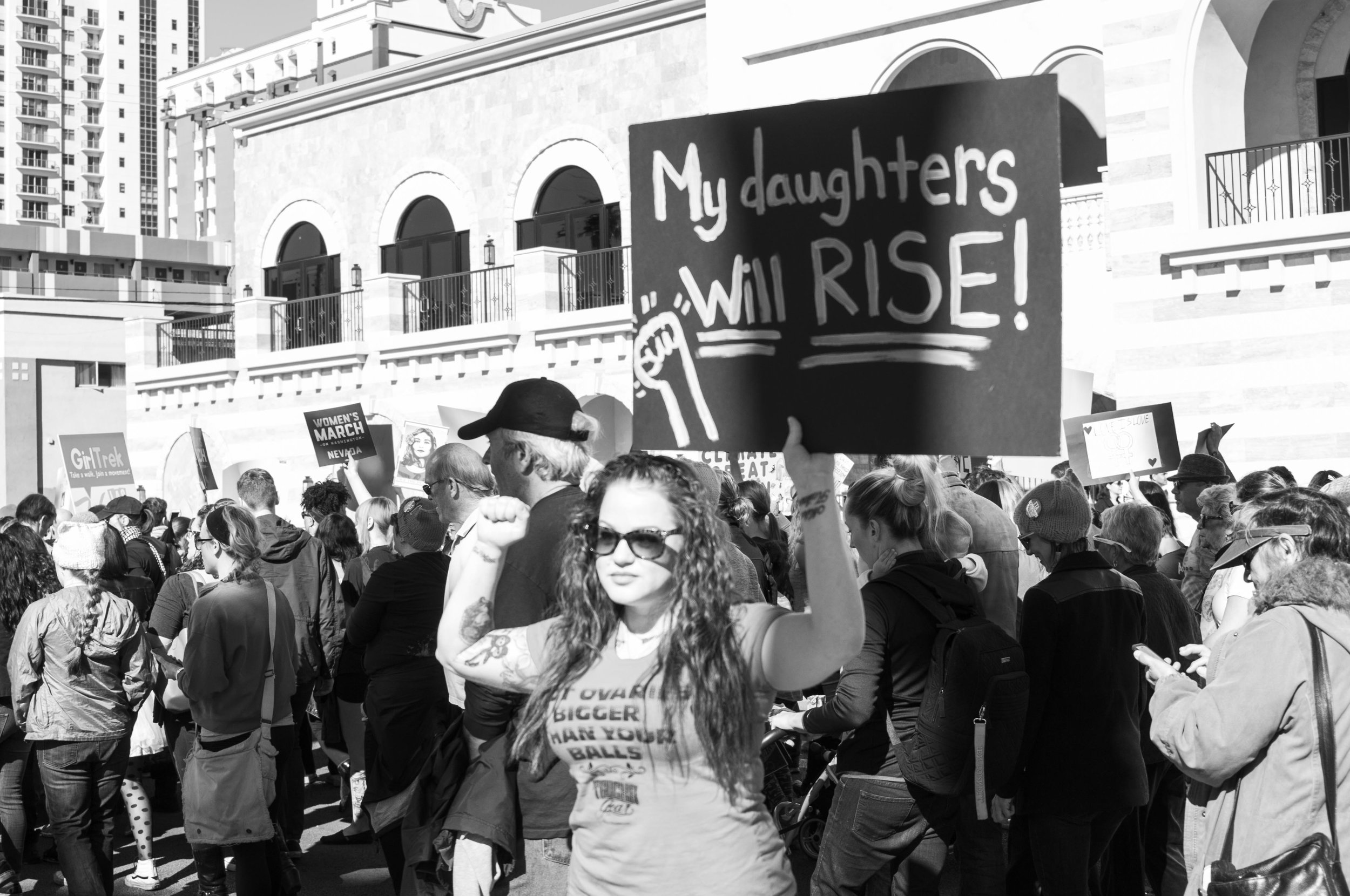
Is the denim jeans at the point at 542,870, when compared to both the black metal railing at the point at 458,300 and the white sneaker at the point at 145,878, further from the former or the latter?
the black metal railing at the point at 458,300

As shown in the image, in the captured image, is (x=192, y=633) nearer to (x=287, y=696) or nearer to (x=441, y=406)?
(x=287, y=696)

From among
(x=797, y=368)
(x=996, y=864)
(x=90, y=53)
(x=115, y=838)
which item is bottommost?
(x=115, y=838)

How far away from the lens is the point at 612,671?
10.4ft

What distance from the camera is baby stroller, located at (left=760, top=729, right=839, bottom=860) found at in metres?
6.69

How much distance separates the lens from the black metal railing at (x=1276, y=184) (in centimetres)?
1475

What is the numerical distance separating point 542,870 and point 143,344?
24.4m

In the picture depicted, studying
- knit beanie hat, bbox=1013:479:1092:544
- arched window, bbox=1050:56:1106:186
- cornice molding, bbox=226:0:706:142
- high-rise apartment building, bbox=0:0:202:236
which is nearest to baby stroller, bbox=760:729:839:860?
knit beanie hat, bbox=1013:479:1092:544

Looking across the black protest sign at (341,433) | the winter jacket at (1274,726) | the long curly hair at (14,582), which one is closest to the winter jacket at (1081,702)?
the winter jacket at (1274,726)

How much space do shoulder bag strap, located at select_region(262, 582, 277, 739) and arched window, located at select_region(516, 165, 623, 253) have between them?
1551 centimetres

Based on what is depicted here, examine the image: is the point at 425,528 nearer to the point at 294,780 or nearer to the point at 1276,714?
the point at 294,780

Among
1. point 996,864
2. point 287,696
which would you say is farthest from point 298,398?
point 996,864

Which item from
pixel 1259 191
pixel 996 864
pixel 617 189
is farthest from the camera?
pixel 617 189

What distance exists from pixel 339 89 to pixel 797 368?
76.0 ft

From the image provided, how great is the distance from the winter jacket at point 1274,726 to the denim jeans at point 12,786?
211 inches
